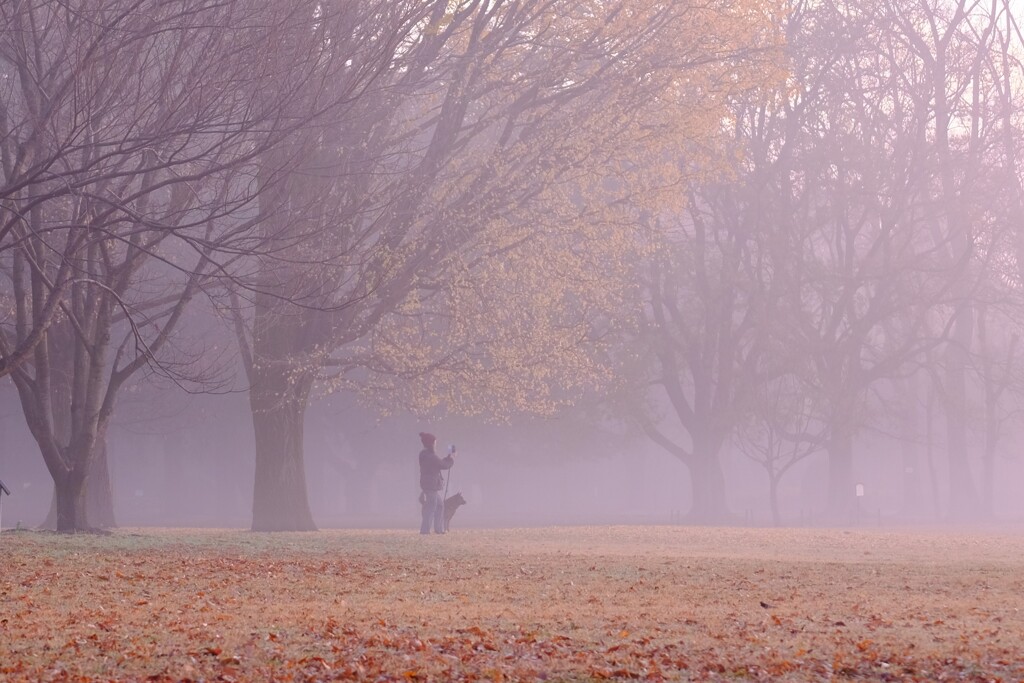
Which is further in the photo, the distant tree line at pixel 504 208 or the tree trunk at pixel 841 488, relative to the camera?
the tree trunk at pixel 841 488

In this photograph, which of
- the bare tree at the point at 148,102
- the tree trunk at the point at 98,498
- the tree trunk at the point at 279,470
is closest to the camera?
the bare tree at the point at 148,102

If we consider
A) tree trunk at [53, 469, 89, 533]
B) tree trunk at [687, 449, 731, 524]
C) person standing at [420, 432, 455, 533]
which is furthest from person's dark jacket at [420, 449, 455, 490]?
tree trunk at [687, 449, 731, 524]

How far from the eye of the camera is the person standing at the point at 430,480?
2462 cm

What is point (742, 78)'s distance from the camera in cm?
2473

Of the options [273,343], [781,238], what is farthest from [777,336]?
[273,343]

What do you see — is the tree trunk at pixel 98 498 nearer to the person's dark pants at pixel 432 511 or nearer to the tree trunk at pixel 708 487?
the person's dark pants at pixel 432 511

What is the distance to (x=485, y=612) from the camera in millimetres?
12750

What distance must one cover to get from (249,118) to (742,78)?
1253 centimetres

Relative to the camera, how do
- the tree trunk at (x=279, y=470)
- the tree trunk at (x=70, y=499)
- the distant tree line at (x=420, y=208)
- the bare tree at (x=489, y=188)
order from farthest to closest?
the tree trunk at (x=279, y=470) < the bare tree at (x=489, y=188) < the tree trunk at (x=70, y=499) < the distant tree line at (x=420, y=208)

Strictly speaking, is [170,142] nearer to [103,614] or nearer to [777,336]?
[103,614]

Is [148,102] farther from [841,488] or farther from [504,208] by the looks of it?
[841,488]

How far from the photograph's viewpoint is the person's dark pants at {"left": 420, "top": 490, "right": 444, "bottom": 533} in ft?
82.2

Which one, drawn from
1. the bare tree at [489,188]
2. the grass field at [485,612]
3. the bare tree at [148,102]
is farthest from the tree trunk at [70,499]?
the bare tree at [489,188]

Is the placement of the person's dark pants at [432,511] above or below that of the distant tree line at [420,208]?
below
